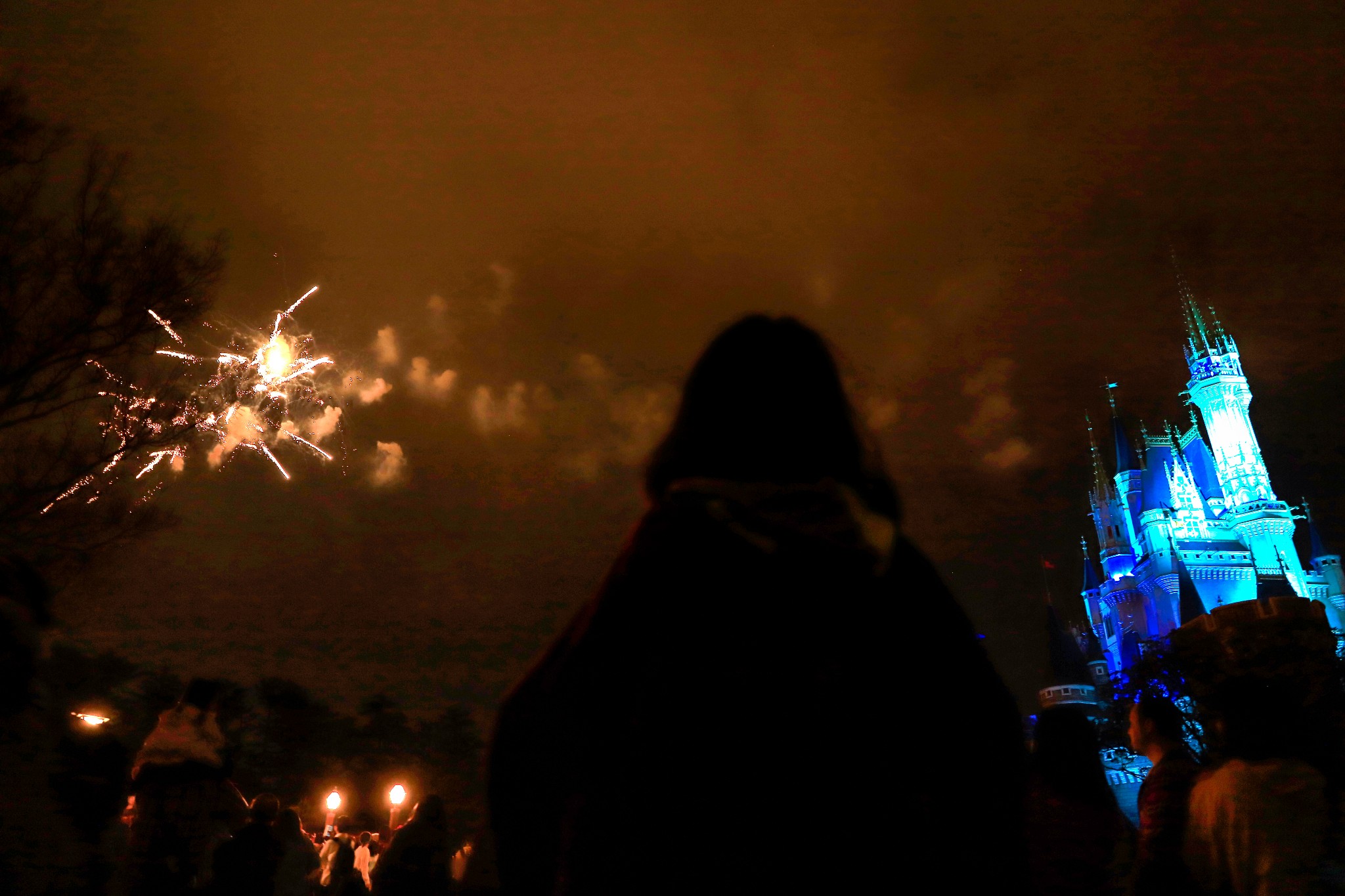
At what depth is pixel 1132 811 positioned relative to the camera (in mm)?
51500

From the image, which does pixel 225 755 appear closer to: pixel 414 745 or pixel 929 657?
pixel 929 657

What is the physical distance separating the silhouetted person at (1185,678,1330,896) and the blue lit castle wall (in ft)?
202

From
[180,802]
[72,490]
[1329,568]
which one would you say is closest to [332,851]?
[72,490]

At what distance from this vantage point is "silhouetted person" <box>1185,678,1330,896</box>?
421 cm

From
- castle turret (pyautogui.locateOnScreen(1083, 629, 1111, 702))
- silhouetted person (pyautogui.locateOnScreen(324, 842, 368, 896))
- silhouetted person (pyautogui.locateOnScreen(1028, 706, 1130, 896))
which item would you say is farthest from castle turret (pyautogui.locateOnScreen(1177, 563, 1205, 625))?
silhouetted person (pyautogui.locateOnScreen(1028, 706, 1130, 896))

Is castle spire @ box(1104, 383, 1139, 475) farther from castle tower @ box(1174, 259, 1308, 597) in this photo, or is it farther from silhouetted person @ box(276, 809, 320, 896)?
silhouetted person @ box(276, 809, 320, 896)

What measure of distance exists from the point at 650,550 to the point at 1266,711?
4.32m

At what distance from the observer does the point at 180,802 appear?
5.54 metres

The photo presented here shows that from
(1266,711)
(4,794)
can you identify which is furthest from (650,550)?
(1266,711)

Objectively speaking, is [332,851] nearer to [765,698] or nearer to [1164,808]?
[1164,808]

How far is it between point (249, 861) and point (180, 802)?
112cm

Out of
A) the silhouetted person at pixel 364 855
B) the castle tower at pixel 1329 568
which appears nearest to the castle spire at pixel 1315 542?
the castle tower at pixel 1329 568

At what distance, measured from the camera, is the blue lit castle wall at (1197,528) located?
2461 inches

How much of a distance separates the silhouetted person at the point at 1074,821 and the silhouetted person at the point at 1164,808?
0.22 meters
